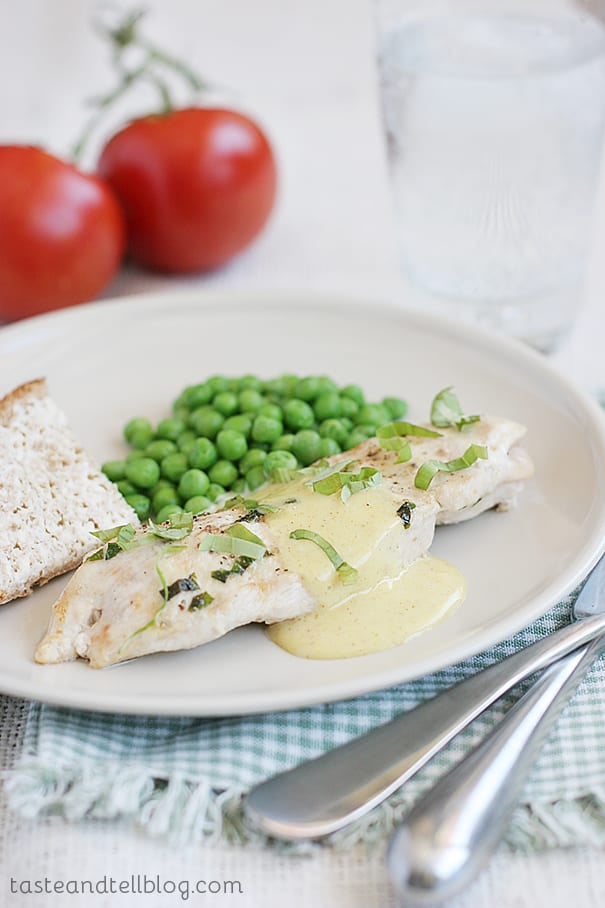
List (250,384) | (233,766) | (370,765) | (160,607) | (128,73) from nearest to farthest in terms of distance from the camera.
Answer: (370,765) → (233,766) → (160,607) → (250,384) → (128,73)

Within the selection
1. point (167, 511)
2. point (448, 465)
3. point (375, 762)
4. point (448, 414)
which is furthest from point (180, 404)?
point (375, 762)

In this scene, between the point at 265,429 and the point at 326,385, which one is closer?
the point at 265,429

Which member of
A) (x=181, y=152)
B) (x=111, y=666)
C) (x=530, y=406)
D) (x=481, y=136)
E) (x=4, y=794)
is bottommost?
(x=4, y=794)

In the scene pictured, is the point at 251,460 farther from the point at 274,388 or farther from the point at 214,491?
the point at 274,388

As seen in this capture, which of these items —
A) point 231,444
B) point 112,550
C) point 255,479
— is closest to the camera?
point 112,550

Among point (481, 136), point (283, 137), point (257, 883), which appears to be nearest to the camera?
point (257, 883)

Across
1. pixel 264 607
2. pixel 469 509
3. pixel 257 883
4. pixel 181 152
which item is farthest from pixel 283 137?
pixel 257 883

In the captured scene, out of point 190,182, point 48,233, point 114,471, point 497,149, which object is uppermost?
point 497,149

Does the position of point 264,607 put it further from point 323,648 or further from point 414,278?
point 414,278
